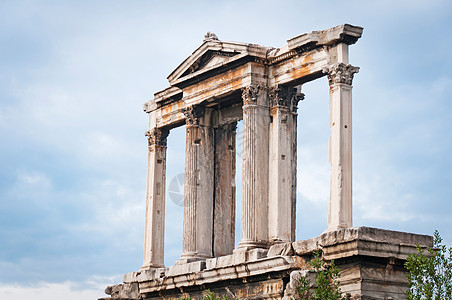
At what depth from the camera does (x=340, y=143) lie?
20.7 metres

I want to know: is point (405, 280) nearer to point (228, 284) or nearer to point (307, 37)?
point (228, 284)

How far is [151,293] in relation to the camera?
82.8 feet

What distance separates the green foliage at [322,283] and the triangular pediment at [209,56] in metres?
6.47

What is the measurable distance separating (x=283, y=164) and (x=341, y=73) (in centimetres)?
295

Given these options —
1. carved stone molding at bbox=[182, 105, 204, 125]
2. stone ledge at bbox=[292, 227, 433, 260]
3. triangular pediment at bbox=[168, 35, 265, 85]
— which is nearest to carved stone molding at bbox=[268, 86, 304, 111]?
triangular pediment at bbox=[168, 35, 265, 85]

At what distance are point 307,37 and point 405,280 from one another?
623 cm

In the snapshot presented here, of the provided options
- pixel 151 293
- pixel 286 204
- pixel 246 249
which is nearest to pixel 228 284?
pixel 246 249

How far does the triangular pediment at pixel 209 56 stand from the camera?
23388 mm

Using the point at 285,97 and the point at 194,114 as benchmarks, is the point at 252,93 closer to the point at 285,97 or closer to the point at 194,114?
the point at 285,97

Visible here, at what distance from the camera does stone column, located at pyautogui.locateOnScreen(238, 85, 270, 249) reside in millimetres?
22359

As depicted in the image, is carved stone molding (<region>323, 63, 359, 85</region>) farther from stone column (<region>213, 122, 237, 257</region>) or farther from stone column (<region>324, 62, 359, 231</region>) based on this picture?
stone column (<region>213, 122, 237, 257</region>)

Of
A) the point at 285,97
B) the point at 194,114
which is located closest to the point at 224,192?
the point at 194,114

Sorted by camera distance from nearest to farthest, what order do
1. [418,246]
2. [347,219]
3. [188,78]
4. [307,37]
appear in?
1. [418,246]
2. [347,219]
3. [307,37]
4. [188,78]

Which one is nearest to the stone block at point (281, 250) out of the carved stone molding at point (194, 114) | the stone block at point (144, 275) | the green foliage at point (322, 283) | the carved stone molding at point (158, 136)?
Answer: the green foliage at point (322, 283)
